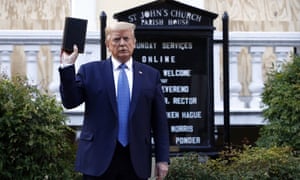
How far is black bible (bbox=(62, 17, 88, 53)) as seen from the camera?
4875mm

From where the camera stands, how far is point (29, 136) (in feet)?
19.1

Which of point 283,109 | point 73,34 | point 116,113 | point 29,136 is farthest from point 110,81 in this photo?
point 283,109

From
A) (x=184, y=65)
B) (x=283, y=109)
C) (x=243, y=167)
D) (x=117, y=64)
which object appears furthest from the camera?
(x=283, y=109)

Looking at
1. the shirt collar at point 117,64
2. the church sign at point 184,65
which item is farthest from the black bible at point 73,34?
the church sign at point 184,65

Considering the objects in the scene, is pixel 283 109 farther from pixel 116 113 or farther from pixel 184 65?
pixel 116 113

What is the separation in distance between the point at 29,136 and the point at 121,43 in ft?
4.85

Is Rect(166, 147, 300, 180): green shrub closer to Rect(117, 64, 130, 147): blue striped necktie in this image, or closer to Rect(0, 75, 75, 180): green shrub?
Rect(0, 75, 75, 180): green shrub

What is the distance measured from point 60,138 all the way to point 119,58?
1.56m

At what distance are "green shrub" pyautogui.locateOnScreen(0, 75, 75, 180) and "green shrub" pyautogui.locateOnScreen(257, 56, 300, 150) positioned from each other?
7.74 ft

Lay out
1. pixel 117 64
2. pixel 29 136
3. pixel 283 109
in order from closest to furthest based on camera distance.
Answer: pixel 117 64, pixel 29 136, pixel 283 109

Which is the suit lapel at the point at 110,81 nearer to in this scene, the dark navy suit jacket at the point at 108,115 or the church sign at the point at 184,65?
the dark navy suit jacket at the point at 108,115

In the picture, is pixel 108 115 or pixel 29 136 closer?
pixel 108 115

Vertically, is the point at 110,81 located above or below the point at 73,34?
below

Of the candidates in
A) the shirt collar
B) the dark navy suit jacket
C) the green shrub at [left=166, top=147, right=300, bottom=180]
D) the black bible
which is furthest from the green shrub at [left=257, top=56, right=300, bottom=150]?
the black bible
